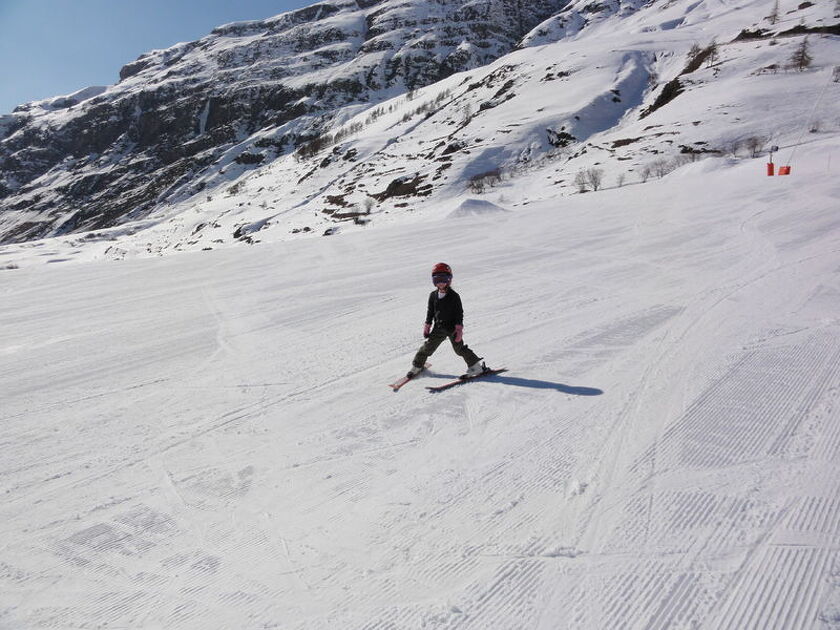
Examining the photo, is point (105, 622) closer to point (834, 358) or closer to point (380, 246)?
point (834, 358)

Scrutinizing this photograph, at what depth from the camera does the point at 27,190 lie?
6329 inches

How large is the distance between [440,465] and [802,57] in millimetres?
61455

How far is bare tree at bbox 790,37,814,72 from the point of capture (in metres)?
43.6

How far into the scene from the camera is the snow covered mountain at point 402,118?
42.5 meters

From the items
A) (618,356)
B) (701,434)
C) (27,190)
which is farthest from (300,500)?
(27,190)

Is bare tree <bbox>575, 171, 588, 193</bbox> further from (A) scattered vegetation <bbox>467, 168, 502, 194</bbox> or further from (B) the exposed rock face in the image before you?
(B) the exposed rock face

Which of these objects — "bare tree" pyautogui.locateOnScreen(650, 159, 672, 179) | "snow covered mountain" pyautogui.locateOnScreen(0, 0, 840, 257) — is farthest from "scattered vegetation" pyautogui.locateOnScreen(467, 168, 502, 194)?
"bare tree" pyautogui.locateOnScreen(650, 159, 672, 179)

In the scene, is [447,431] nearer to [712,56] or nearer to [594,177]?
[594,177]

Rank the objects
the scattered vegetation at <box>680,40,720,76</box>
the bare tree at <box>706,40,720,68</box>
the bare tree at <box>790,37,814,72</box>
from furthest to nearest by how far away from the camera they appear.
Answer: the scattered vegetation at <box>680,40,720,76</box>, the bare tree at <box>706,40,720,68</box>, the bare tree at <box>790,37,814,72</box>

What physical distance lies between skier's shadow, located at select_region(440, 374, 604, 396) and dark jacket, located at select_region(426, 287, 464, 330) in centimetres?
67

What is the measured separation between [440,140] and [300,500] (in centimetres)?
6658

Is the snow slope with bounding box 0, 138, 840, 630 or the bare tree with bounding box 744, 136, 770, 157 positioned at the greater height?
the bare tree with bounding box 744, 136, 770, 157

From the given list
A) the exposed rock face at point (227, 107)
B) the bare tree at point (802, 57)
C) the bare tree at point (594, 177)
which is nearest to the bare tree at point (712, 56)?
the bare tree at point (802, 57)

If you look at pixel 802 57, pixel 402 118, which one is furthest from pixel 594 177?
pixel 402 118
